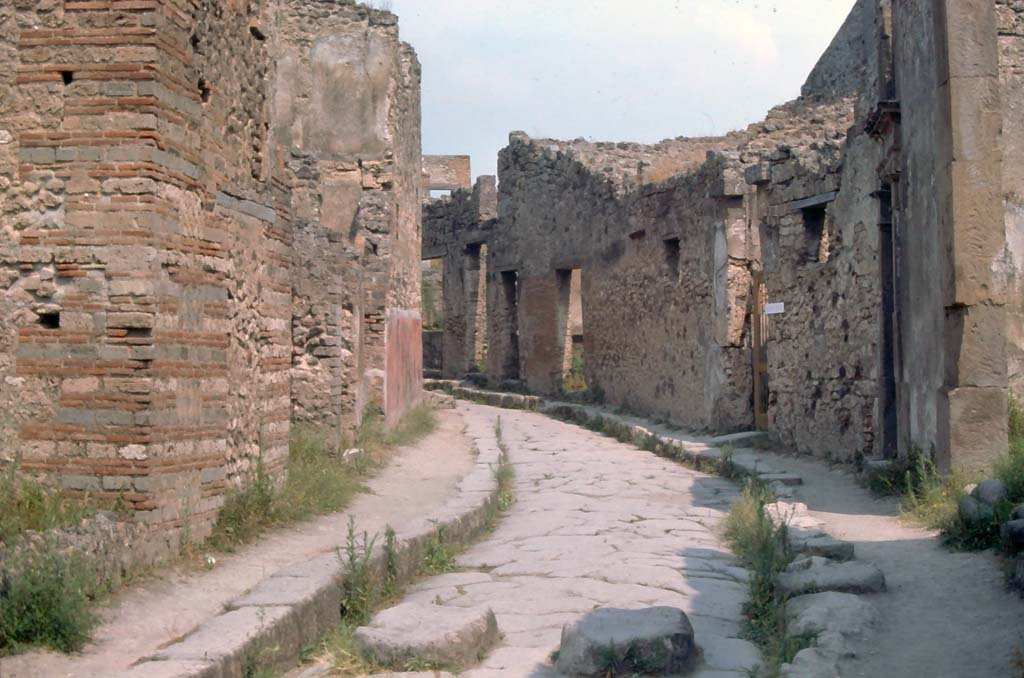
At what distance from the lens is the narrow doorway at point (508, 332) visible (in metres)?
22.6

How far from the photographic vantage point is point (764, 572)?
19.2ft

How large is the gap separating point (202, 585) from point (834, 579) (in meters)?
3.09

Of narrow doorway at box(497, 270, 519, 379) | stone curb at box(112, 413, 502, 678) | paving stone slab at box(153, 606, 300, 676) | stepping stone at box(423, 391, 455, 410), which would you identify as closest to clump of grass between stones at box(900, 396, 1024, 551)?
stone curb at box(112, 413, 502, 678)

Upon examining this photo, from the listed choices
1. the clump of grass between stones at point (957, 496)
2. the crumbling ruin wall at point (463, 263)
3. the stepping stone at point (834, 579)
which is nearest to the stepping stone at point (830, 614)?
the stepping stone at point (834, 579)

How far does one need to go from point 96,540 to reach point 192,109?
97.1 inches

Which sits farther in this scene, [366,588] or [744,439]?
[744,439]

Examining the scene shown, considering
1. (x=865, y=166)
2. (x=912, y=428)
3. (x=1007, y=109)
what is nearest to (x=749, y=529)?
(x=912, y=428)

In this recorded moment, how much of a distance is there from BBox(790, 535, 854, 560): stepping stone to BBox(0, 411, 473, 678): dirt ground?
2551mm

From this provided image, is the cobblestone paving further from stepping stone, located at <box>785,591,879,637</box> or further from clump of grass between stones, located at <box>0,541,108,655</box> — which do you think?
clump of grass between stones, located at <box>0,541,108,655</box>

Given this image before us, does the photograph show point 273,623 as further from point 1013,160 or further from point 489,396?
point 489,396

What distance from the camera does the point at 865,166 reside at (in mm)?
10141

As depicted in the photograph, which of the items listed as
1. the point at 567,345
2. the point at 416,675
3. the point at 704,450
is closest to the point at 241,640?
the point at 416,675

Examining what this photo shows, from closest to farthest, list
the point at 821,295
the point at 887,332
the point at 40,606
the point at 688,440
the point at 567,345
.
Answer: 1. the point at 40,606
2. the point at 887,332
3. the point at 821,295
4. the point at 688,440
5. the point at 567,345

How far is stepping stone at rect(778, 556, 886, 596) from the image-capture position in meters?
5.35
